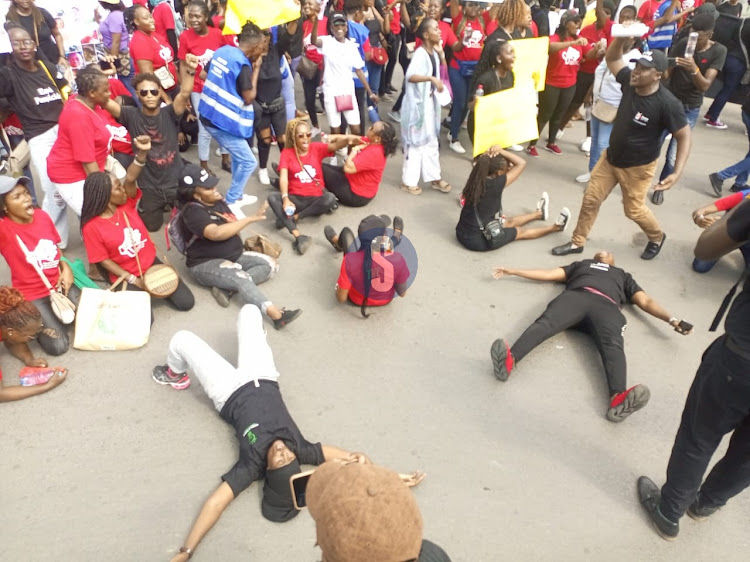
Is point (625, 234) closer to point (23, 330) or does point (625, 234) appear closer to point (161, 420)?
point (161, 420)

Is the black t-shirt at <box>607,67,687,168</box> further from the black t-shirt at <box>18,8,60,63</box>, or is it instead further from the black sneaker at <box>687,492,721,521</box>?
the black t-shirt at <box>18,8,60,63</box>

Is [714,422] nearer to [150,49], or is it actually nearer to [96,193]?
[96,193]

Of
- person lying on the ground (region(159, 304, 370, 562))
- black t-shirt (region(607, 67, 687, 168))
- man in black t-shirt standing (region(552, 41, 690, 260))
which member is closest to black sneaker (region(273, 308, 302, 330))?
person lying on the ground (region(159, 304, 370, 562))

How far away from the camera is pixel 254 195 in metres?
6.43

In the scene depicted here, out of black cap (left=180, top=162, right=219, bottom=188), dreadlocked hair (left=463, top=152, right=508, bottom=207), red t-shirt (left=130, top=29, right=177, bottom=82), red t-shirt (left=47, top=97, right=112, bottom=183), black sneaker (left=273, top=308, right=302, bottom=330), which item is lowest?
black sneaker (left=273, top=308, right=302, bottom=330)

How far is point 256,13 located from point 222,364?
3.78 m

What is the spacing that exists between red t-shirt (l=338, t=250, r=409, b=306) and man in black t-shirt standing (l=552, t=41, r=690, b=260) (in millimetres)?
1990

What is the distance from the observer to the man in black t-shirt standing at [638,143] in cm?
459

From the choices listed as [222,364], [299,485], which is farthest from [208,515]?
[222,364]

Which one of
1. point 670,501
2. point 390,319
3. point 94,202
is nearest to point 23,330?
point 94,202

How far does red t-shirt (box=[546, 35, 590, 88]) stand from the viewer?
693cm

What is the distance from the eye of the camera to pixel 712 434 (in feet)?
8.73

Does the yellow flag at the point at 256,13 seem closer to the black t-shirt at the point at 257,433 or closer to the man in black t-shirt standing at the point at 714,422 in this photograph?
the black t-shirt at the point at 257,433

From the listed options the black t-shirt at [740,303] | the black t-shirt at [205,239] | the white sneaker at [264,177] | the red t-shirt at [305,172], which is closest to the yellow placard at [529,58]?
the red t-shirt at [305,172]
